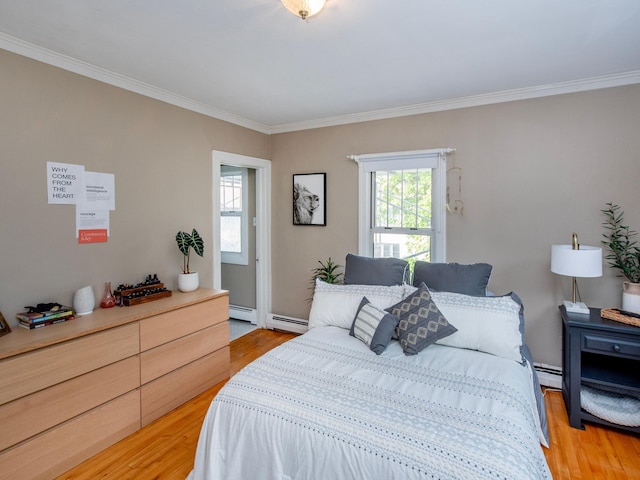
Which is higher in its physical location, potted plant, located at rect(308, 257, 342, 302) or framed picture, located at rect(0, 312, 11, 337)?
potted plant, located at rect(308, 257, 342, 302)

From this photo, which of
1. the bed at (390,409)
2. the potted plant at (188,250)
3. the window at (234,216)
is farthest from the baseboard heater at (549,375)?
the window at (234,216)

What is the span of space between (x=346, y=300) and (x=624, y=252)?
2.17 m

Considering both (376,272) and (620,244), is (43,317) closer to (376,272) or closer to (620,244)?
(376,272)

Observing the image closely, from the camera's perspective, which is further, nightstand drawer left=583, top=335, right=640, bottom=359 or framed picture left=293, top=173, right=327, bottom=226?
framed picture left=293, top=173, right=327, bottom=226

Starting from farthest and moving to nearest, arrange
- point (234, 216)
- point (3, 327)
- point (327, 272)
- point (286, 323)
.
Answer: point (234, 216)
point (286, 323)
point (327, 272)
point (3, 327)

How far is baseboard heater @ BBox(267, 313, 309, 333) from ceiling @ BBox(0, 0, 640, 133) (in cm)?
254

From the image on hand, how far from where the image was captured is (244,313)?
457 cm

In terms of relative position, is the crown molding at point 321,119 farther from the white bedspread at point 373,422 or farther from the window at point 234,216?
the white bedspread at point 373,422

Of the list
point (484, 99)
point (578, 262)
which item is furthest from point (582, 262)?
point (484, 99)

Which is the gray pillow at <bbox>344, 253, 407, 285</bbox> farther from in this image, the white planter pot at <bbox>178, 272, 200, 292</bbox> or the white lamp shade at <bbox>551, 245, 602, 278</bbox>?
the white planter pot at <bbox>178, 272, 200, 292</bbox>

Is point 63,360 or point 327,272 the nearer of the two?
point 63,360

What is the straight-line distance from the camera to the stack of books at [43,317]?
2.02 m

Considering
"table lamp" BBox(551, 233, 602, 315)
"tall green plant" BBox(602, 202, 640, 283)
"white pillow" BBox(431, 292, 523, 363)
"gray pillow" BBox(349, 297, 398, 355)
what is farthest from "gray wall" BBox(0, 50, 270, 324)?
"tall green plant" BBox(602, 202, 640, 283)

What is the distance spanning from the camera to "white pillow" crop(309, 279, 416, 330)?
259 cm
